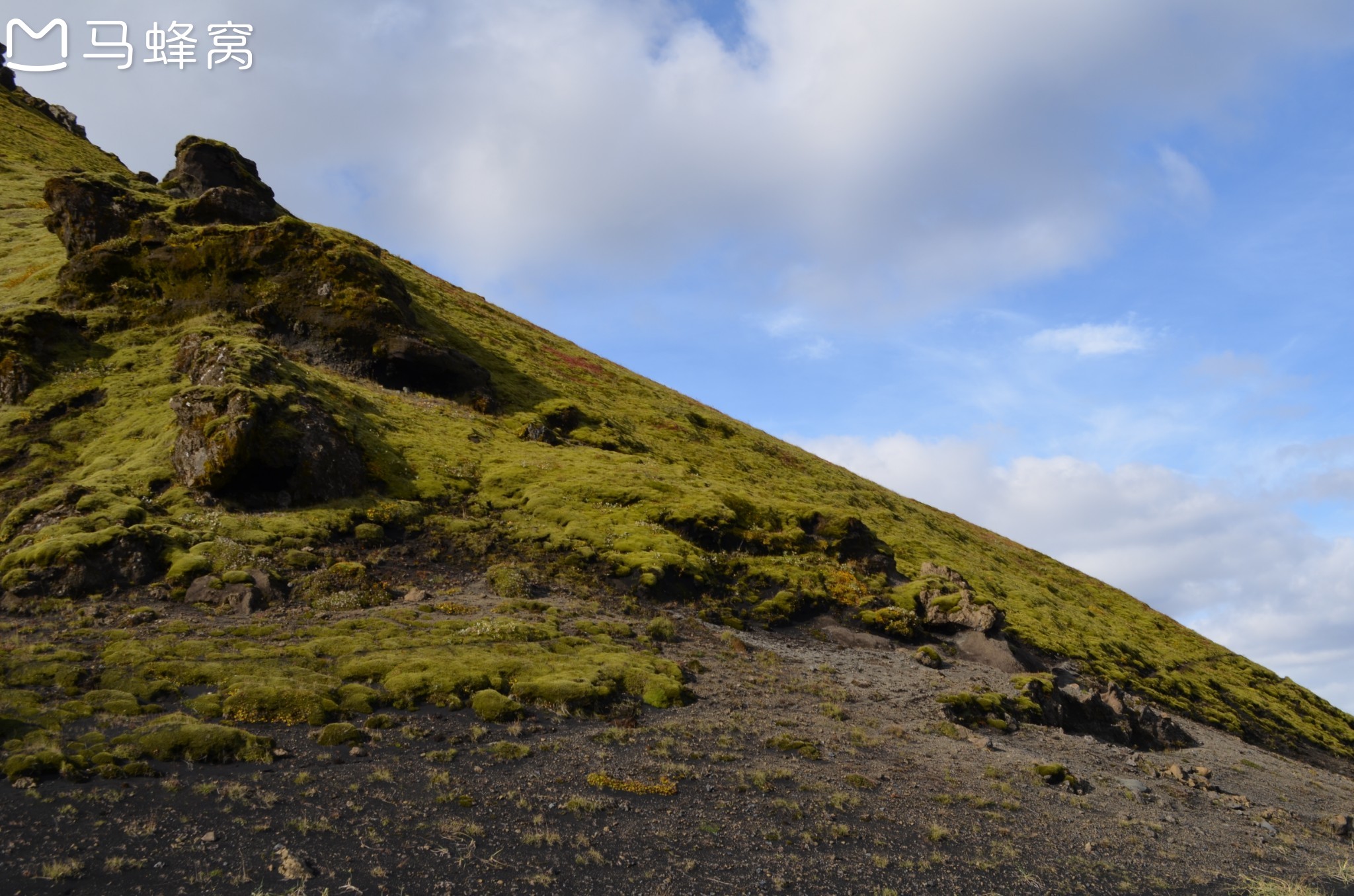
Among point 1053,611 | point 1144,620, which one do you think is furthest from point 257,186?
point 1144,620

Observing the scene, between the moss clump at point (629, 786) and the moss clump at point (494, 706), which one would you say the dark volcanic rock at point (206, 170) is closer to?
the moss clump at point (494, 706)

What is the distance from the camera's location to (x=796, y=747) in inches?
1128

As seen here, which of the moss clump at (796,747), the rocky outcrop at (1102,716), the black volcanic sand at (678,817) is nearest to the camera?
the black volcanic sand at (678,817)

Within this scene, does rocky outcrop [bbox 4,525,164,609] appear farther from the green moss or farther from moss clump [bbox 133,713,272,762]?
moss clump [bbox 133,713,272,762]

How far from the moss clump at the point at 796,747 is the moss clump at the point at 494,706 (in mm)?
9967

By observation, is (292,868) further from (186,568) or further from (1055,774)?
(1055,774)

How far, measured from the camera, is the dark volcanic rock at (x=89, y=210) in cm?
6819

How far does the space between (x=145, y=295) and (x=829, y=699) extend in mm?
66528

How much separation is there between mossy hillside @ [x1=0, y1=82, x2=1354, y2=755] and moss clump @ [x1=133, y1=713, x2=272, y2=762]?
21.5ft

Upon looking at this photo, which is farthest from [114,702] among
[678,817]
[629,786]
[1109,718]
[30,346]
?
[1109,718]

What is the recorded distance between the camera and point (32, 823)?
16.5m

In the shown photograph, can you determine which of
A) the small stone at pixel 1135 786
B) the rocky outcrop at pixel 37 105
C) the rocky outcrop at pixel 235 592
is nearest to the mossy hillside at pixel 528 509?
the rocky outcrop at pixel 235 592

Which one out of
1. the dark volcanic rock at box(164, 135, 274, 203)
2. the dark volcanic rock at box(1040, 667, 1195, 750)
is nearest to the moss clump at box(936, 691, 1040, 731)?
the dark volcanic rock at box(1040, 667, 1195, 750)

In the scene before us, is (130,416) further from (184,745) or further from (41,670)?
(184,745)
